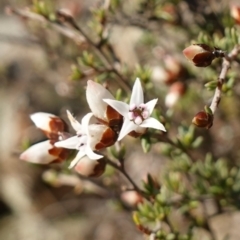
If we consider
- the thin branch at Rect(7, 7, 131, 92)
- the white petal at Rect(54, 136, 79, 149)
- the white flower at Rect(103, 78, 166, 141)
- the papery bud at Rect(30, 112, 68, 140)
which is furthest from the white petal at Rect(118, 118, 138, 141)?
the thin branch at Rect(7, 7, 131, 92)

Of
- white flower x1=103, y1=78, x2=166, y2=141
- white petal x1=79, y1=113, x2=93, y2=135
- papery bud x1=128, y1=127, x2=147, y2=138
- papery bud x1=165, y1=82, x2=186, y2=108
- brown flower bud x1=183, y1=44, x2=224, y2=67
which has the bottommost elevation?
papery bud x1=165, y1=82, x2=186, y2=108

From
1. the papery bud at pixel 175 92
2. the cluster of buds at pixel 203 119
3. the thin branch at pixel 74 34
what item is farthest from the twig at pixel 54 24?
the cluster of buds at pixel 203 119

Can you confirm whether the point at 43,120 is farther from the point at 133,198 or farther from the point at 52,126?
the point at 133,198

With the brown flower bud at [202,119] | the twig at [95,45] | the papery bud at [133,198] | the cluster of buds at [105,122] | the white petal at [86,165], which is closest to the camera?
the brown flower bud at [202,119]

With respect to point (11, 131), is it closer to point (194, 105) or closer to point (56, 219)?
point (56, 219)

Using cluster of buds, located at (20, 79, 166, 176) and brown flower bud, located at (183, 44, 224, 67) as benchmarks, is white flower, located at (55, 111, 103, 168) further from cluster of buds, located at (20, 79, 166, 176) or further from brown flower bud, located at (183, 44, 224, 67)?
brown flower bud, located at (183, 44, 224, 67)

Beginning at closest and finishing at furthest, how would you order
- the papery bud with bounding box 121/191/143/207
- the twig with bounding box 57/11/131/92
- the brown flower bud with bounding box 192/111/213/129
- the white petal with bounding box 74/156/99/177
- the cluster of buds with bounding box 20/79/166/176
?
the brown flower bud with bounding box 192/111/213/129 → the cluster of buds with bounding box 20/79/166/176 → the white petal with bounding box 74/156/99/177 → the twig with bounding box 57/11/131/92 → the papery bud with bounding box 121/191/143/207

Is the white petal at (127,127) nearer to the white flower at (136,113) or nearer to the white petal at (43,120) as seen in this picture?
the white flower at (136,113)
